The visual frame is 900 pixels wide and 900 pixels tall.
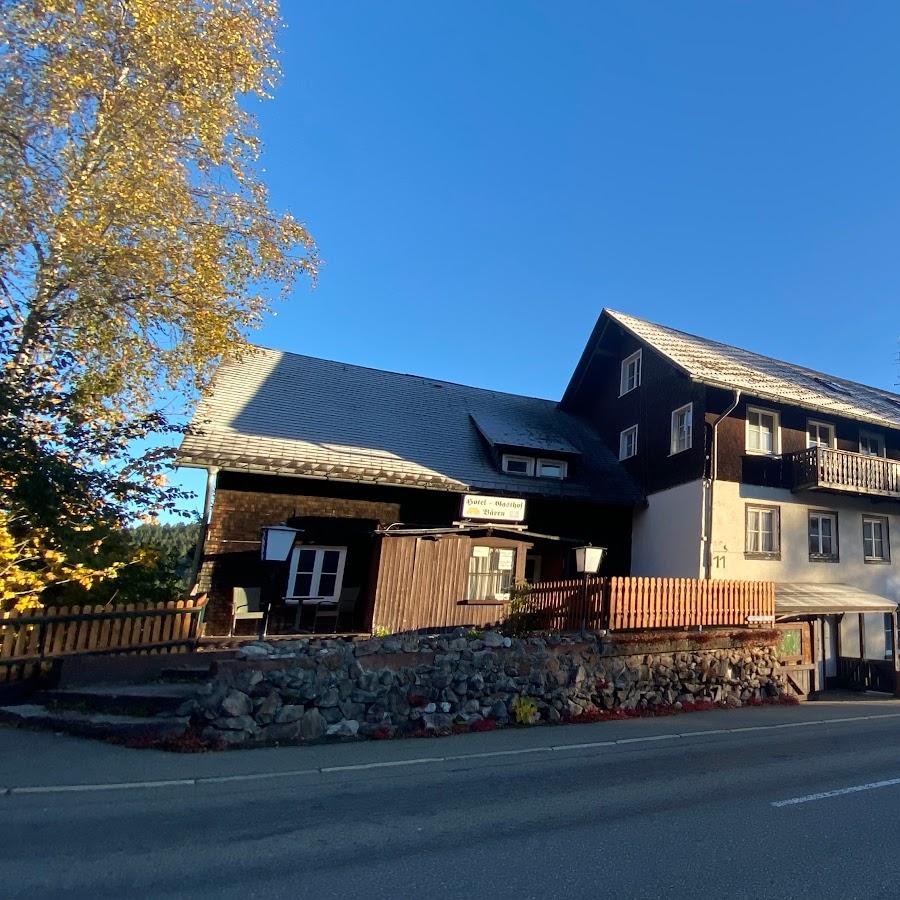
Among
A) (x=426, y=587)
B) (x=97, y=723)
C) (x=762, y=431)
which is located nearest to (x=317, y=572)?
(x=426, y=587)

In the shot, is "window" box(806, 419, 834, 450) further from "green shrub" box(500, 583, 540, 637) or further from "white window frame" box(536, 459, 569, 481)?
"green shrub" box(500, 583, 540, 637)

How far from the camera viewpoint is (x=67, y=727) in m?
7.91

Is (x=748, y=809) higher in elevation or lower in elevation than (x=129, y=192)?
lower

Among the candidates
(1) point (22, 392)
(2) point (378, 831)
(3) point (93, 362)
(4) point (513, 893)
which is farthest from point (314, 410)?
(4) point (513, 893)

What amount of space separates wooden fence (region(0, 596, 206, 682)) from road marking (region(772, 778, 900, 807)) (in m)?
8.92

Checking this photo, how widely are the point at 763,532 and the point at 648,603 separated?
7218 mm

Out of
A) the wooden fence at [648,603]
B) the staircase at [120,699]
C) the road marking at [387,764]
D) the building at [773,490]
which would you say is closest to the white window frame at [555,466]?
the building at [773,490]

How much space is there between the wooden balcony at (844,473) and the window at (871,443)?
1.20 m

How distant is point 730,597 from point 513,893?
11.2m

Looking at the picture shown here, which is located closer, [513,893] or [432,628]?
[513,893]

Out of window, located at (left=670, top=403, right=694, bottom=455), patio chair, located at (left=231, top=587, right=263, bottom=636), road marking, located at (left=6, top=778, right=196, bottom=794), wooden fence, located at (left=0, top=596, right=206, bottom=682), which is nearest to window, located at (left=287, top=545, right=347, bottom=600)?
patio chair, located at (left=231, top=587, right=263, bottom=636)

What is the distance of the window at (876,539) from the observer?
62.5ft

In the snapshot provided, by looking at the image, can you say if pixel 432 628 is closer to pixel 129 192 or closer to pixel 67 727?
pixel 67 727

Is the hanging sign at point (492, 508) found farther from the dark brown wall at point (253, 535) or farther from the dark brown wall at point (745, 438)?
the dark brown wall at point (745, 438)
